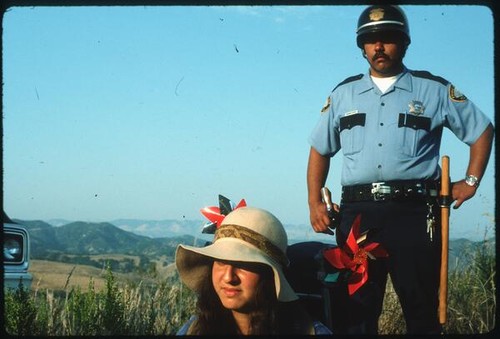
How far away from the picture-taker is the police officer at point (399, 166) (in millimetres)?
3896

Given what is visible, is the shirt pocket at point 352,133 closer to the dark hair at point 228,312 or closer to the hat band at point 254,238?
the hat band at point 254,238

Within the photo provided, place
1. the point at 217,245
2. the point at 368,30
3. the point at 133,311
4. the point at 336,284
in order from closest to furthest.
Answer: the point at 217,245 < the point at 336,284 < the point at 368,30 < the point at 133,311

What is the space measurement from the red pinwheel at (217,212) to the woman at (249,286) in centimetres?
46

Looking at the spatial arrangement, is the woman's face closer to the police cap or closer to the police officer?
the police officer

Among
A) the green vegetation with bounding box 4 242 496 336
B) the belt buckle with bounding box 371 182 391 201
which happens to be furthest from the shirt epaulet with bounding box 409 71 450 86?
the green vegetation with bounding box 4 242 496 336

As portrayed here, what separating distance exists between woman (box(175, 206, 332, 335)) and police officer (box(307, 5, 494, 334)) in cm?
57

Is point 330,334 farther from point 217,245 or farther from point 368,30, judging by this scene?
point 368,30

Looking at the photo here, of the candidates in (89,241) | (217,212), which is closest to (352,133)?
(217,212)

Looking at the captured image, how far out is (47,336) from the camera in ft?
14.9

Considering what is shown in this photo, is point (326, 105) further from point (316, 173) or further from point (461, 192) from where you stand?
point (461, 192)

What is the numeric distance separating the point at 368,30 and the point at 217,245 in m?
1.57

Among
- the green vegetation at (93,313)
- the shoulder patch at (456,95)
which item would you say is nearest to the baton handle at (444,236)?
the shoulder patch at (456,95)

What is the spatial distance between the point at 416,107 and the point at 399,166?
0.37 metres

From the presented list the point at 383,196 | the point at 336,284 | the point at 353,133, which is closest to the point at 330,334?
the point at 336,284
